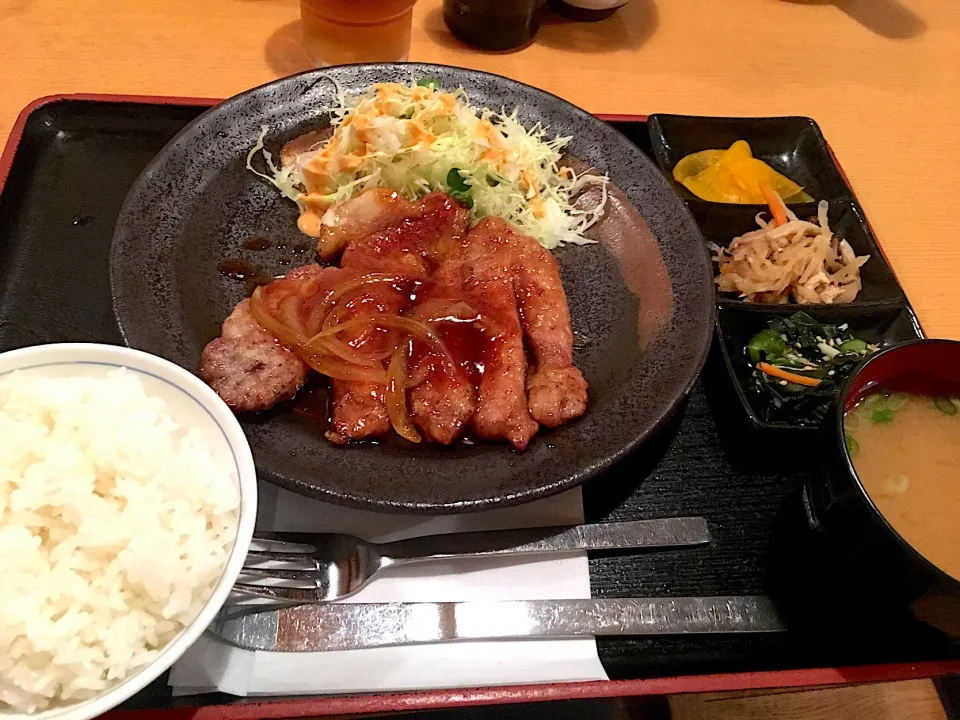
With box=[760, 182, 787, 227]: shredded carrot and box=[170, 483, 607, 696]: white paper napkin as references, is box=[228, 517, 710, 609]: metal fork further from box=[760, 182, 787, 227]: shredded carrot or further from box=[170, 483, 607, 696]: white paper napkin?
box=[760, 182, 787, 227]: shredded carrot

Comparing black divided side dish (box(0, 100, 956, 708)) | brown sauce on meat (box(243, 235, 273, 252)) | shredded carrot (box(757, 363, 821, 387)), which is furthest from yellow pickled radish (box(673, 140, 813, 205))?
brown sauce on meat (box(243, 235, 273, 252))

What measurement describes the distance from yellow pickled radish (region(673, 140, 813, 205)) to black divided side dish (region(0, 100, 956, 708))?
2.35 feet

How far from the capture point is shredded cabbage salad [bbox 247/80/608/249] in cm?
256

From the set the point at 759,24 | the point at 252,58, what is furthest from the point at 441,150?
the point at 759,24

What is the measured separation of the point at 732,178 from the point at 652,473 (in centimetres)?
148

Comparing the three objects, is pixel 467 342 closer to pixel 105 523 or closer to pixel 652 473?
pixel 652 473

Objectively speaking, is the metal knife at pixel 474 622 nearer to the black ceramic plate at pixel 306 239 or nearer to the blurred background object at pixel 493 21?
the black ceramic plate at pixel 306 239

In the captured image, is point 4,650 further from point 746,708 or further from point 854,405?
point 854,405

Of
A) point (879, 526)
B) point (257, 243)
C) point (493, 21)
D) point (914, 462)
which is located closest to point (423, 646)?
point (879, 526)

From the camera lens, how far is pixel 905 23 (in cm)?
423

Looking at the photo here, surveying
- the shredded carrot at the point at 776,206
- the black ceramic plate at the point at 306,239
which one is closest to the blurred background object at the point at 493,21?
the black ceramic plate at the point at 306,239

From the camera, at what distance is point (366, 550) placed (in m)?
1.74

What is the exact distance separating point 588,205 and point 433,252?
692mm

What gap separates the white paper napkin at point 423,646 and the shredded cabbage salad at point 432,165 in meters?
1.16
